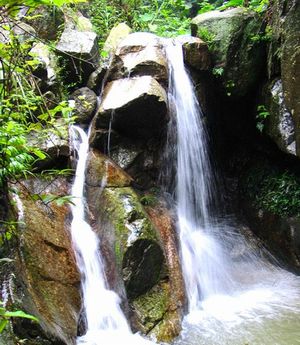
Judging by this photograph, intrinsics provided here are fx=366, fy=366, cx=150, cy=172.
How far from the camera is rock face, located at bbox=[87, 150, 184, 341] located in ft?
15.2

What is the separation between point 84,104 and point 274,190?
392 cm

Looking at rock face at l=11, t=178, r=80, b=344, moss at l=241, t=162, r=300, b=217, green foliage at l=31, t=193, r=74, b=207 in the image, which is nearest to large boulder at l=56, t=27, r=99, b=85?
rock face at l=11, t=178, r=80, b=344

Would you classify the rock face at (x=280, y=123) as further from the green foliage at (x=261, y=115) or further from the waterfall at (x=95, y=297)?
the waterfall at (x=95, y=297)

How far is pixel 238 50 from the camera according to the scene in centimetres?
711

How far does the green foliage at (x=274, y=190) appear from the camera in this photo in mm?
6566

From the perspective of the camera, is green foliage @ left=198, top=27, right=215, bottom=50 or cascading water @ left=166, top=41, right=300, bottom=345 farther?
green foliage @ left=198, top=27, right=215, bottom=50

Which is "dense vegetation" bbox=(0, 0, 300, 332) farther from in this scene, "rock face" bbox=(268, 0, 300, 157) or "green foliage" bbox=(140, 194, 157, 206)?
"rock face" bbox=(268, 0, 300, 157)

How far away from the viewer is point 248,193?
7785 mm

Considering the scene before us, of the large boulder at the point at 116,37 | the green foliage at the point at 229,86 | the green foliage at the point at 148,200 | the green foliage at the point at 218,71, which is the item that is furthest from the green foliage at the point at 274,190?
the large boulder at the point at 116,37

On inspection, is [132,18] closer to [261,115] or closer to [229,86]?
[229,86]

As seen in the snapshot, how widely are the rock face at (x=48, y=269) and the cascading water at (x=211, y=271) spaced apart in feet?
4.52

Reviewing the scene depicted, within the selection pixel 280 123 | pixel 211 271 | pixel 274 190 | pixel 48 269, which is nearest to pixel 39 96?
pixel 48 269

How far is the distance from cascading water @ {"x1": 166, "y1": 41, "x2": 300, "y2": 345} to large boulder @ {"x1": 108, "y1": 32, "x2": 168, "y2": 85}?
29cm

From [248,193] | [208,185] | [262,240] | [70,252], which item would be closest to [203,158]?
[208,185]
